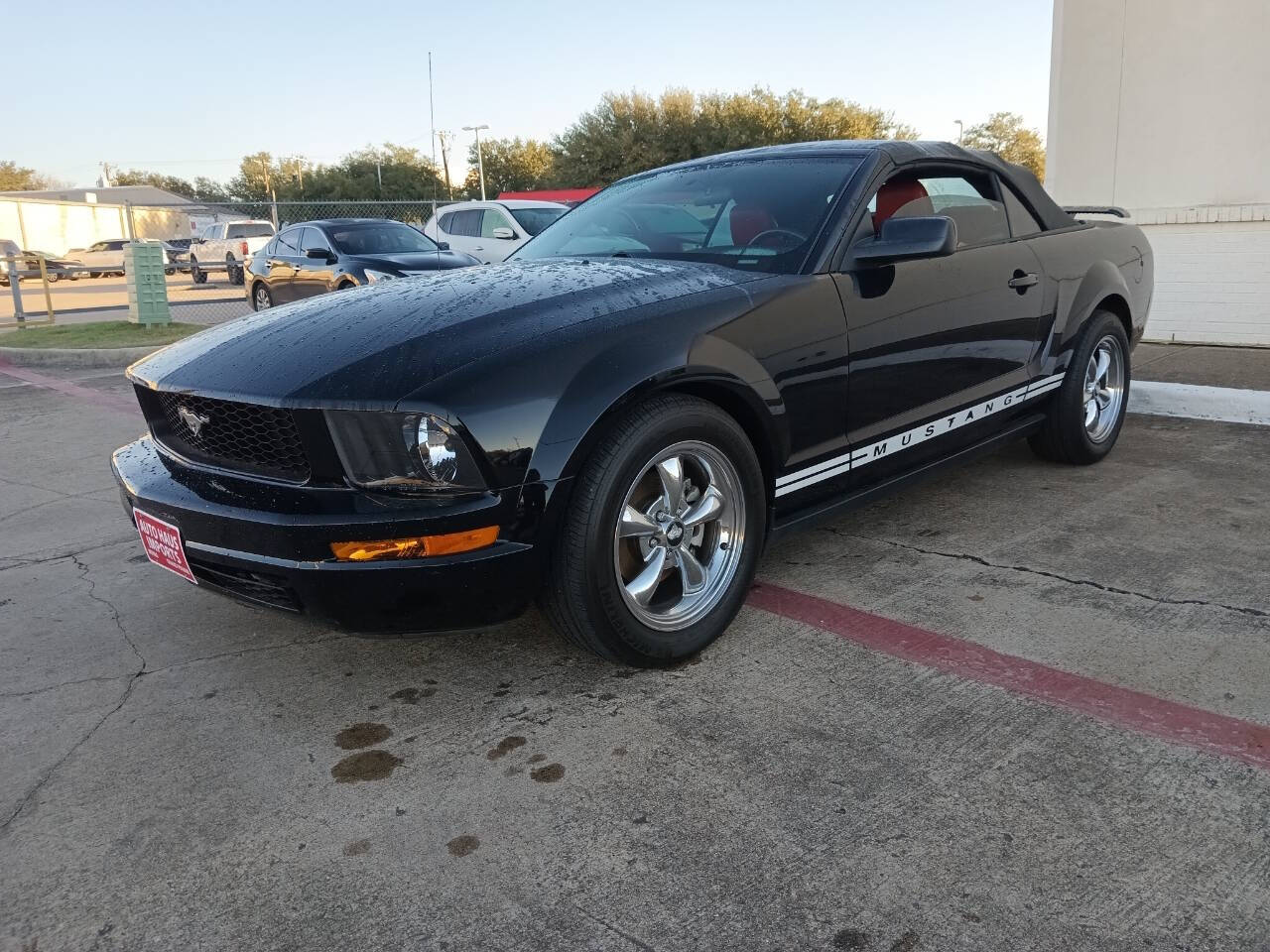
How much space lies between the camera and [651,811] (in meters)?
2.25

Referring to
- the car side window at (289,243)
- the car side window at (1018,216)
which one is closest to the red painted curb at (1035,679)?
the car side window at (1018,216)

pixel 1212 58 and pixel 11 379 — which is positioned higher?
pixel 1212 58

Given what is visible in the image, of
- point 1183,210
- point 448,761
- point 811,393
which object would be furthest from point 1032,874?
point 1183,210

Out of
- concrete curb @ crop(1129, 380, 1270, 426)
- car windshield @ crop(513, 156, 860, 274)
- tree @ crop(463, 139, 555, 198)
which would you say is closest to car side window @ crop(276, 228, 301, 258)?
car windshield @ crop(513, 156, 860, 274)

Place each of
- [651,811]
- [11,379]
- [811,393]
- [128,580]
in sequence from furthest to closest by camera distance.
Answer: [11,379]
[128,580]
[811,393]
[651,811]

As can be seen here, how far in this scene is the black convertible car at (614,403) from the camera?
2.45 meters

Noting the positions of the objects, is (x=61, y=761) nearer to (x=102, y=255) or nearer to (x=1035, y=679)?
(x=1035, y=679)

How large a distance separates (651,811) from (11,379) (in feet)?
31.9

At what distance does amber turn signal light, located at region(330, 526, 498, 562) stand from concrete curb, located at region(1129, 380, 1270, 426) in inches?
189

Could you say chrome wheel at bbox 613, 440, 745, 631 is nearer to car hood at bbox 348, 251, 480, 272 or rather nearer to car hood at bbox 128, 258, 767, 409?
car hood at bbox 128, 258, 767, 409

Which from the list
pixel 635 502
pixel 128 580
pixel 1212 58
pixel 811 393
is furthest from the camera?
pixel 1212 58

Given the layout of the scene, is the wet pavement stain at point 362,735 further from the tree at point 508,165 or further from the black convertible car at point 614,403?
the tree at point 508,165

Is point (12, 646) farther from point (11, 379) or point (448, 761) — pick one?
point (11, 379)

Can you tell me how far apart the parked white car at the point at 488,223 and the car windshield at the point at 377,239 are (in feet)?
3.51
